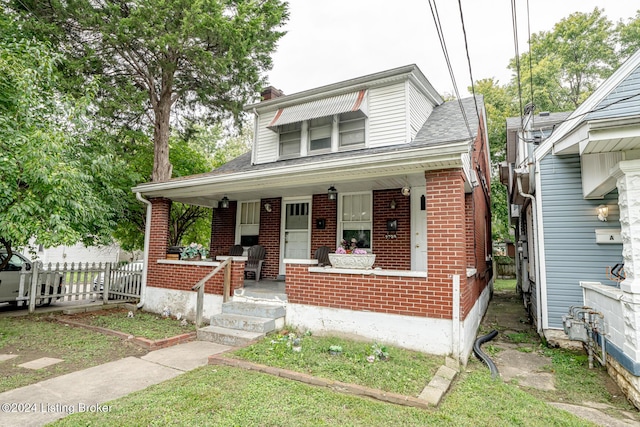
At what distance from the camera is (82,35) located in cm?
970

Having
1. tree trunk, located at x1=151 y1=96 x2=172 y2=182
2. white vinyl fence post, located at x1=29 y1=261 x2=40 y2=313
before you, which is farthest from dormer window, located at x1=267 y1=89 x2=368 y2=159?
white vinyl fence post, located at x1=29 y1=261 x2=40 y2=313

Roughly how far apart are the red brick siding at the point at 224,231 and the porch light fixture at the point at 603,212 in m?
8.40

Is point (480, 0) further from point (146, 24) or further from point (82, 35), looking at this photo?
point (82, 35)

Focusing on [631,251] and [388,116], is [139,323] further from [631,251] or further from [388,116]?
[631,251]

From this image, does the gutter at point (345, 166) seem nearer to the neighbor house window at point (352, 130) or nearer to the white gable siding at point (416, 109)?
the neighbor house window at point (352, 130)

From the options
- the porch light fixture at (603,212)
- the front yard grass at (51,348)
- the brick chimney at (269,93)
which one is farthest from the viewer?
the brick chimney at (269,93)

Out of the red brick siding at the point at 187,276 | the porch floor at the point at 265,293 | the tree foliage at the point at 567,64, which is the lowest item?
the porch floor at the point at 265,293

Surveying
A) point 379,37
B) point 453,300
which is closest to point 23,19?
point 379,37

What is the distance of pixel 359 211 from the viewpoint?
794 cm

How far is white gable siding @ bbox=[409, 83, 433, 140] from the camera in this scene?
774cm

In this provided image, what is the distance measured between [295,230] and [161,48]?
615cm

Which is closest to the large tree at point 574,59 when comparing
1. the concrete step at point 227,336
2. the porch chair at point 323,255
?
the porch chair at point 323,255

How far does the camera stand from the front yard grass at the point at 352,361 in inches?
147

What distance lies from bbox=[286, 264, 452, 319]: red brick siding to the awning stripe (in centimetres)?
421
